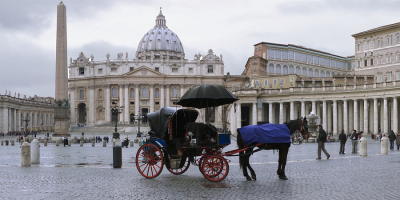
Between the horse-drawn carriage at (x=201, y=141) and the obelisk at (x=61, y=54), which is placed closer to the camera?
the horse-drawn carriage at (x=201, y=141)

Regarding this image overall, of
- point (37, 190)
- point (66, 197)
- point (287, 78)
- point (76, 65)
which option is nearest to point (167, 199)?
point (66, 197)

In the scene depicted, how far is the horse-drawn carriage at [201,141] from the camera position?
44.0 feet

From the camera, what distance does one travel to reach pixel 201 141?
1377 centimetres

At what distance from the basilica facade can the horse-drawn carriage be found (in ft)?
322

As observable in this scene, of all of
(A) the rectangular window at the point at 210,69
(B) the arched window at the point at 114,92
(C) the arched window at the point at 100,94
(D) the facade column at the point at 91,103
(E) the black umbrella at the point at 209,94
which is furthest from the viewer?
(A) the rectangular window at the point at 210,69

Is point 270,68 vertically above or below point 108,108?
above

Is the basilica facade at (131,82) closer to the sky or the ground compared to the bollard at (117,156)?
closer to the sky

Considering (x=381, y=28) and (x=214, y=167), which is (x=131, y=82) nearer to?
(x=381, y=28)

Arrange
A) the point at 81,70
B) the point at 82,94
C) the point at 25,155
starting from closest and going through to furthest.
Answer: the point at 25,155
the point at 81,70
the point at 82,94

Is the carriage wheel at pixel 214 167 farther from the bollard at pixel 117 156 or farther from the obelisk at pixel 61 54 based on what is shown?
the obelisk at pixel 61 54

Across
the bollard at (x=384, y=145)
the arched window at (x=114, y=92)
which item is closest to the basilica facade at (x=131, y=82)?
the arched window at (x=114, y=92)

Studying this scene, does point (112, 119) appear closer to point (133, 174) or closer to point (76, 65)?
point (76, 65)

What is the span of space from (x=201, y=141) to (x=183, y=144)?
76cm

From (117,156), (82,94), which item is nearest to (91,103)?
(82,94)
